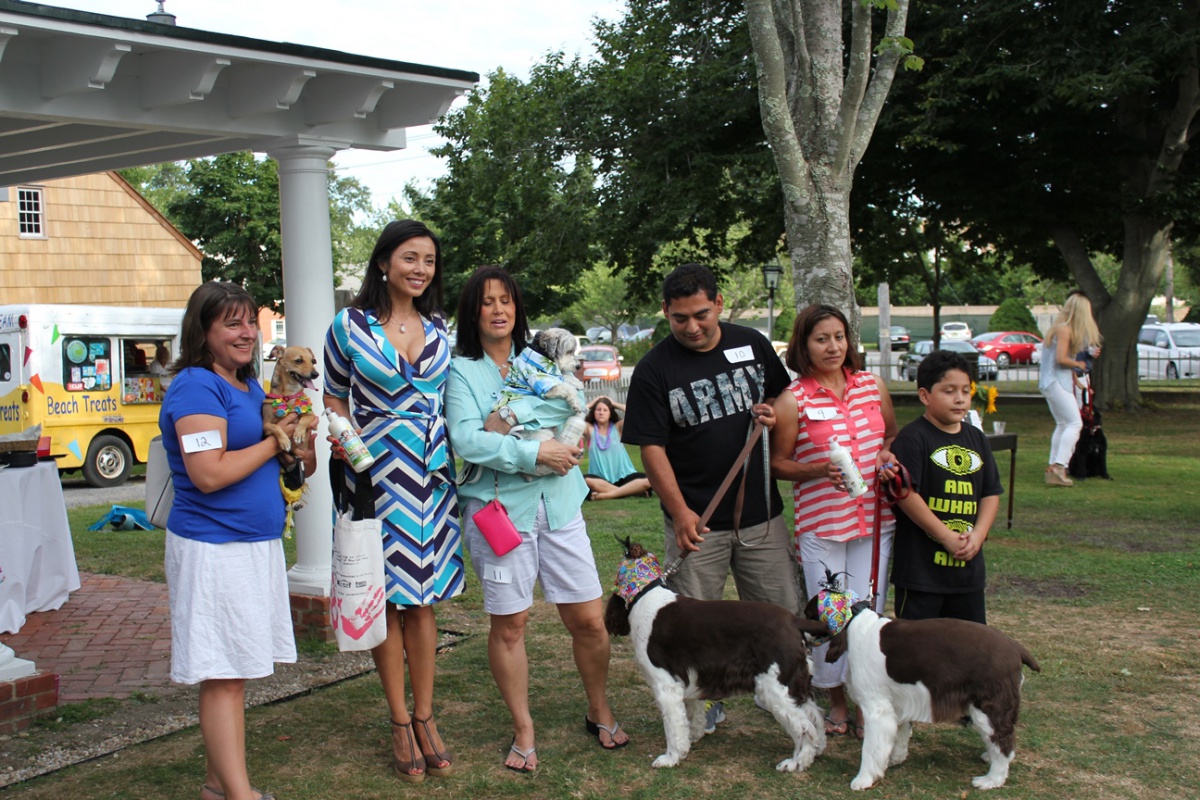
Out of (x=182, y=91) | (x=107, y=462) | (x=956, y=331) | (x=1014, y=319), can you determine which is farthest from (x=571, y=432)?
(x=956, y=331)

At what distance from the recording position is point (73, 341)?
14.3 m

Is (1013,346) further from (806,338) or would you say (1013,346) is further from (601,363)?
(806,338)

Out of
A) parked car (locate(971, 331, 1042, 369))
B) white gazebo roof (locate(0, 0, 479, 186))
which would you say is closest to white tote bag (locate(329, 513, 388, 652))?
white gazebo roof (locate(0, 0, 479, 186))

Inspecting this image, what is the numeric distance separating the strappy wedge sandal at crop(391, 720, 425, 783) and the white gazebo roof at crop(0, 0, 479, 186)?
3000mm

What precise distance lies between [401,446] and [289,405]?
0.44 metres

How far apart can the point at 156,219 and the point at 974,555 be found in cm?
2478

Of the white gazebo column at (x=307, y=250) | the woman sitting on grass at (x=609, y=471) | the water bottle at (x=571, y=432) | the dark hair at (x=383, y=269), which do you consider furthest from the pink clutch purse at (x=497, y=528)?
the woman sitting on grass at (x=609, y=471)

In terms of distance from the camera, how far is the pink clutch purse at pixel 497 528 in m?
3.78

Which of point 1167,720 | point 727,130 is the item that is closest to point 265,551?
point 1167,720

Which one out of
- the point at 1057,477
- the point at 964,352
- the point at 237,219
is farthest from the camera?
the point at 237,219

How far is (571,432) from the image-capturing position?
3.87 metres

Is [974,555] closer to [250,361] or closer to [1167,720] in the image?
[1167,720]

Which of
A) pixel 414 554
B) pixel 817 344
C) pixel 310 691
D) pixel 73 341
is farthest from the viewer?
pixel 73 341

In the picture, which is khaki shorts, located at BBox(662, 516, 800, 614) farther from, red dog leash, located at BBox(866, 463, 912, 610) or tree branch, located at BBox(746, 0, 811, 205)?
tree branch, located at BBox(746, 0, 811, 205)
